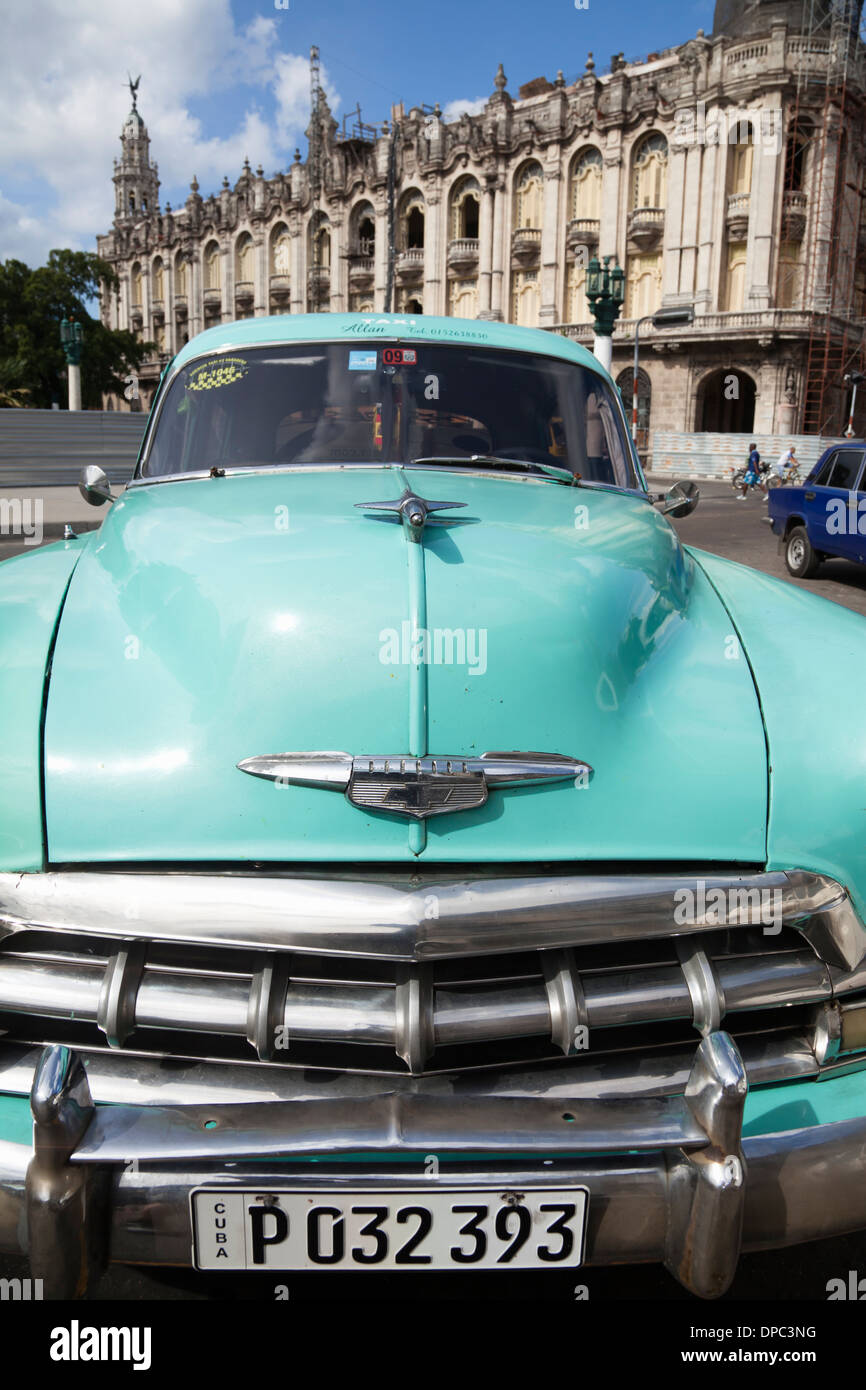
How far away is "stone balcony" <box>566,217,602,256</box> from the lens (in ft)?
150

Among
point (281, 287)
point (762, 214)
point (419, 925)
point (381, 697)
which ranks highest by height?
point (281, 287)

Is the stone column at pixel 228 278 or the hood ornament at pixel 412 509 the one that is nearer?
the hood ornament at pixel 412 509

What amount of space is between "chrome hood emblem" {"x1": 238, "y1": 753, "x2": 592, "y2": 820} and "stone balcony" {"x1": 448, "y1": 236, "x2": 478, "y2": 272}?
5315 centimetres

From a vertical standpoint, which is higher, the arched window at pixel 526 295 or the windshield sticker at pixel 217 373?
the arched window at pixel 526 295

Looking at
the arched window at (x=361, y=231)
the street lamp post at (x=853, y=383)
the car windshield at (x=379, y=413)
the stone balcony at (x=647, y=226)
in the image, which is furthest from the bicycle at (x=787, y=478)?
the arched window at (x=361, y=231)

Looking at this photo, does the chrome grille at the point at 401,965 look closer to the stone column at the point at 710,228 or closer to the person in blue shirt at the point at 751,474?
the person in blue shirt at the point at 751,474

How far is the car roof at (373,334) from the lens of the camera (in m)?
3.27

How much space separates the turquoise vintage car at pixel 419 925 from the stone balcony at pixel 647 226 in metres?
46.3

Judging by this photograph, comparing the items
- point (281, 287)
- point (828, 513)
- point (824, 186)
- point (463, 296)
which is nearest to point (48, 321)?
point (281, 287)

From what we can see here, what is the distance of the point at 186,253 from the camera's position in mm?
71500

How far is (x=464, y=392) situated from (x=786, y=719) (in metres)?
1.67

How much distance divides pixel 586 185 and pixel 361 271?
599 inches

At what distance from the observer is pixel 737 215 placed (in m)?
41.0

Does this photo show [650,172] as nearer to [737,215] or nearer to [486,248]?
[737,215]
